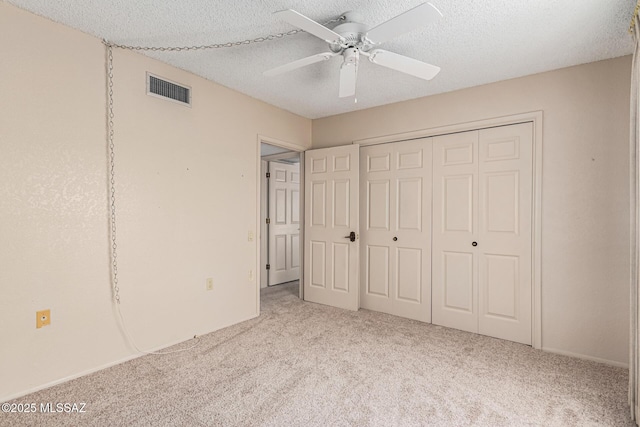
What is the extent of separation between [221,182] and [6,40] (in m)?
1.73

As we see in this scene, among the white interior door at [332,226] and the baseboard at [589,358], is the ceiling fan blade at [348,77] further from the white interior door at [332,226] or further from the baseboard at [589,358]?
the baseboard at [589,358]

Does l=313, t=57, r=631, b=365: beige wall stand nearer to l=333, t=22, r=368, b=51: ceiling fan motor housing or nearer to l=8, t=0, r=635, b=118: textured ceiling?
l=8, t=0, r=635, b=118: textured ceiling

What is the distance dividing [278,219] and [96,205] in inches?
120

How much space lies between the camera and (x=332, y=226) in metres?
4.04

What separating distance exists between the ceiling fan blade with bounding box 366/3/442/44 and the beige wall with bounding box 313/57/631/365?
1.75 m

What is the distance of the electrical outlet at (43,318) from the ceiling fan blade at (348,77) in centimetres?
252

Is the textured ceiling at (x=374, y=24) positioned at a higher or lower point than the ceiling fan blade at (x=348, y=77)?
higher

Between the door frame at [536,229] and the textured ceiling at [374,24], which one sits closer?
the textured ceiling at [374,24]

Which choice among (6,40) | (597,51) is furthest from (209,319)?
(597,51)

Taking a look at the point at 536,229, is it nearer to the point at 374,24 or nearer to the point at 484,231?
the point at 484,231

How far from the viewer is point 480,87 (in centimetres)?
314

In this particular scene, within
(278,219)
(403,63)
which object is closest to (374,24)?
(403,63)

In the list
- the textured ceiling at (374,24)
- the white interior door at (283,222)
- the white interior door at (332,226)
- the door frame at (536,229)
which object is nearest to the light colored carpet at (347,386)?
the door frame at (536,229)

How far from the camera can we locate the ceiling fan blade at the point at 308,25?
161 centimetres
